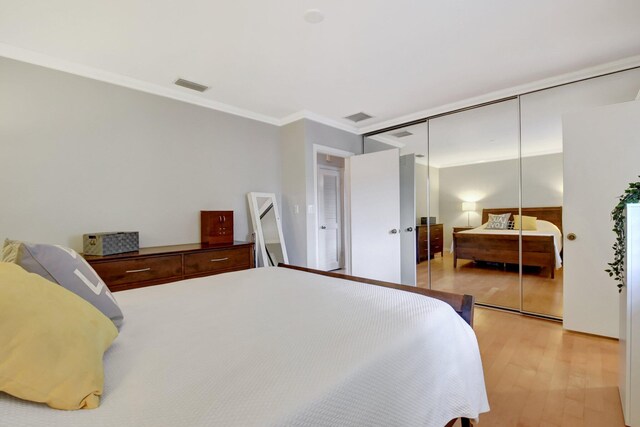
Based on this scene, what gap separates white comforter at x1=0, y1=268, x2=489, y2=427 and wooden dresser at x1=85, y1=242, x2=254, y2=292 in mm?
904

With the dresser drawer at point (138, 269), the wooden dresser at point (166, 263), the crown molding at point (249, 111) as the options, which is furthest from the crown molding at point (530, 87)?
the dresser drawer at point (138, 269)

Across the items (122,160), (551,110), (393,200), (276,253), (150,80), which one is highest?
(150,80)

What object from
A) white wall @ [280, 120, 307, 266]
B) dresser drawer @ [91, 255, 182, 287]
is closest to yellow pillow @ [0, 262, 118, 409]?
dresser drawer @ [91, 255, 182, 287]

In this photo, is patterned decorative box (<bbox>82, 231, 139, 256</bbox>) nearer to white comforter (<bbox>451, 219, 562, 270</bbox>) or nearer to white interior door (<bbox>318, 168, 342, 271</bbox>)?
white interior door (<bbox>318, 168, 342, 271</bbox>)

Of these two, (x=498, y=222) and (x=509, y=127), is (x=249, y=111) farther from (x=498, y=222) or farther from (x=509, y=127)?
(x=498, y=222)

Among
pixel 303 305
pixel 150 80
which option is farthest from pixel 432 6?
pixel 150 80

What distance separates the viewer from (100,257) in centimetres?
226

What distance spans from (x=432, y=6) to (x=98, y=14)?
7.00ft

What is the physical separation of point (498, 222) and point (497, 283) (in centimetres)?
75

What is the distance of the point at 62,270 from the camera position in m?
1.08

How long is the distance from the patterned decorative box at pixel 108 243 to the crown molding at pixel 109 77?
55.1 inches

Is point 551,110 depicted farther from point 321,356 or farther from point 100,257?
point 100,257

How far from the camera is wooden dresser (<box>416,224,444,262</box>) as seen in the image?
385 centimetres

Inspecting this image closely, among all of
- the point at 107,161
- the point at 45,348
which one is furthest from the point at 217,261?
the point at 45,348
